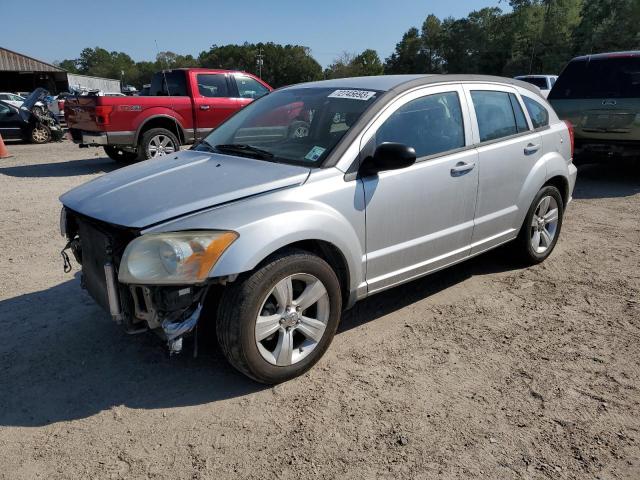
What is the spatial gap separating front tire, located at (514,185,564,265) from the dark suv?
4.04m

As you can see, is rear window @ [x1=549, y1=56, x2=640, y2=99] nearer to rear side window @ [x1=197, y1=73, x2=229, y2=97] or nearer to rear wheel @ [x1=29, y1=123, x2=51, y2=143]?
rear side window @ [x1=197, y1=73, x2=229, y2=97]

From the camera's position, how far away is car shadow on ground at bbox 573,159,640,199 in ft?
26.3

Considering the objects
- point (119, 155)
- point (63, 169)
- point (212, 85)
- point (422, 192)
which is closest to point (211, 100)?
point (212, 85)

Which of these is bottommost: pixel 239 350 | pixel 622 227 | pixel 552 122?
pixel 622 227

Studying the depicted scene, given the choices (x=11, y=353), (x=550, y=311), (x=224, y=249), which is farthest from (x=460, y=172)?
(x=11, y=353)

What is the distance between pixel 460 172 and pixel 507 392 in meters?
1.61

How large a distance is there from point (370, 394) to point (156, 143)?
28.0 ft

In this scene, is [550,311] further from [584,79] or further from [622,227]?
[584,79]

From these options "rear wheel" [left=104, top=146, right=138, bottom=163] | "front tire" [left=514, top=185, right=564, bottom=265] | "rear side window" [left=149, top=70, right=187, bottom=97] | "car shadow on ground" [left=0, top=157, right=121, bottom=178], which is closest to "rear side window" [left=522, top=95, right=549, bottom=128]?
"front tire" [left=514, top=185, right=564, bottom=265]

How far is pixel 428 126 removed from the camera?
369 cm

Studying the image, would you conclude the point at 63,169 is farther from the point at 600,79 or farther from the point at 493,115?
the point at 600,79

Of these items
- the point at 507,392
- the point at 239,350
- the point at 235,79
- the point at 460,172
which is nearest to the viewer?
the point at 239,350

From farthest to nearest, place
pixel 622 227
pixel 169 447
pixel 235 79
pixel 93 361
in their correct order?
pixel 235 79 → pixel 622 227 → pixel 93 361 → pixel 169 447

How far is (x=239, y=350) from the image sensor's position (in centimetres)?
275
